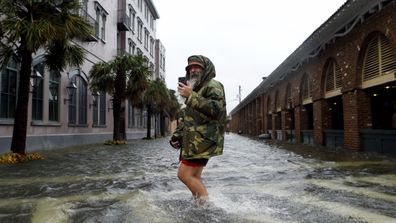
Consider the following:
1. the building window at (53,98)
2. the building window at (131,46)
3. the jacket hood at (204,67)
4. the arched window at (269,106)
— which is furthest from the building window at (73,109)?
the jacket hood at (204,67)

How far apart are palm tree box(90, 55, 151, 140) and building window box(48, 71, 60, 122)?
2.37 meters

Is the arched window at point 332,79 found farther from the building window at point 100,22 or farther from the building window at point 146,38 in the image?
the building window at point 146,38

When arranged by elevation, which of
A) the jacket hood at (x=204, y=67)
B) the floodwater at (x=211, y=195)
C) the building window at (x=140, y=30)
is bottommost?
the floodwater at (x=211, y=195)

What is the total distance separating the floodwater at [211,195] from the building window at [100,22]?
15.7 meters

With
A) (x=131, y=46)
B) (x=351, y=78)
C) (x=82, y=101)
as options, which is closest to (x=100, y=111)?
(x=82, y=101)

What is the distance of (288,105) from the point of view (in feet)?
66.8

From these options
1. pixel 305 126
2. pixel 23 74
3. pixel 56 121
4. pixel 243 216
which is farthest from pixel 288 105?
pixel 243 216

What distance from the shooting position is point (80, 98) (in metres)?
19.9

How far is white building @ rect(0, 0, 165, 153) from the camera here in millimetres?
12945

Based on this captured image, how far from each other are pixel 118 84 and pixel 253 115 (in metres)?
19.2

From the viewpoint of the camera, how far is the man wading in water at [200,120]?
342cm

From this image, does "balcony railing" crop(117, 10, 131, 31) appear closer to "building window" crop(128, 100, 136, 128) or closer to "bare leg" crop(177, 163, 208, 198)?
"building window" crop(128, 100, 136, 128)

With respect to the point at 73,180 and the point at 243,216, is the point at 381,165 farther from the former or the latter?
the point at 73,180

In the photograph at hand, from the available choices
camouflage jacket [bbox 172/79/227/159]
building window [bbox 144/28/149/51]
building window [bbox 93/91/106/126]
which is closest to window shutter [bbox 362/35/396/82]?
camouflage jacket [bbox 172/79/227/159]
